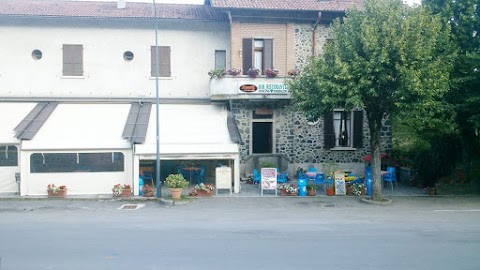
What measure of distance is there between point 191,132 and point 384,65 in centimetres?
819

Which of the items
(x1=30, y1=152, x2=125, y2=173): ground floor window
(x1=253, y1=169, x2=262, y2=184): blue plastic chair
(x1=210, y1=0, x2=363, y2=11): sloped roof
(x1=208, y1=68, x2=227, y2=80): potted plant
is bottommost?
(x1=253, y1=169, x2=262, y2=184): blue plastic chair

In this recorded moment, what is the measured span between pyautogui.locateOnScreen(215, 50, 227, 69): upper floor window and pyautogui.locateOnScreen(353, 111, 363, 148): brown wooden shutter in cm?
710

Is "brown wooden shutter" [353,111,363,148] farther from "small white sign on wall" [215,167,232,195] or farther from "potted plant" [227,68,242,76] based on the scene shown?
"small white sign on wall" [215,167,232,195]

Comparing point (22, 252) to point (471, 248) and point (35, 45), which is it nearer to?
point (471, 248)

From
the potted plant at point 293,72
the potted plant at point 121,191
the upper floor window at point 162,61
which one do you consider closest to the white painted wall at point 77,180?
the potted plant at point 121,191

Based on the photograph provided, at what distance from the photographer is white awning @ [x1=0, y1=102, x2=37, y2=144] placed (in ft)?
56.4

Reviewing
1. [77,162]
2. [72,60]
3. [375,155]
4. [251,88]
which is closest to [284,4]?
[251,88]

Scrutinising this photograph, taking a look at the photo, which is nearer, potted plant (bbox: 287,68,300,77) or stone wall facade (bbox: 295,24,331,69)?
potted plant (bbox: 287,68,300,77)

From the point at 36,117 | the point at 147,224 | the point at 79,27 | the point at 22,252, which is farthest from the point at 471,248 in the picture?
the point at 79,27

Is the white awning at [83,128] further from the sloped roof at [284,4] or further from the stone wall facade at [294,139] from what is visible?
the sloped roof at [284,4]

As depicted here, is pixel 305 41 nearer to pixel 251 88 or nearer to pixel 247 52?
pixel 247 52

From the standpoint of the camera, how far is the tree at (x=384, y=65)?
46.0ft

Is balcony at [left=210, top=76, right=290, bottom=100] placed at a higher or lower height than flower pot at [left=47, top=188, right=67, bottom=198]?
higher

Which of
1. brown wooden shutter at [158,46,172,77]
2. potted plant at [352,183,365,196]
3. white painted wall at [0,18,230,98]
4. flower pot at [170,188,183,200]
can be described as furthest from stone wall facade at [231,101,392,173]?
flower pot at [170,188,183,200]
